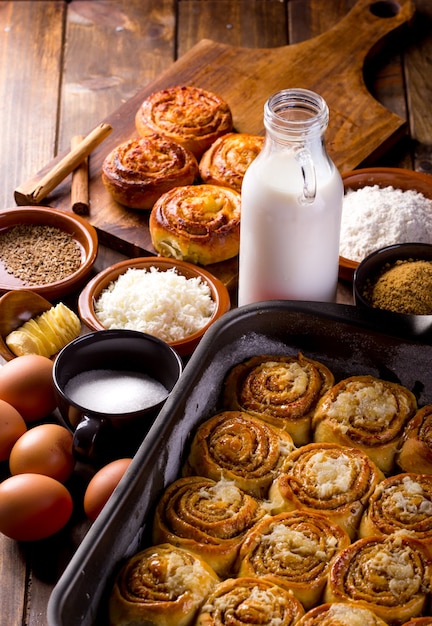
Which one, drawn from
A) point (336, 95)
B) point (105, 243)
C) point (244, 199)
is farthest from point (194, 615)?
point (336, 95)

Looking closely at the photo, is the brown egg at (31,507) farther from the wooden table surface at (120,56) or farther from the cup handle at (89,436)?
the wooden table surface at (120,56)

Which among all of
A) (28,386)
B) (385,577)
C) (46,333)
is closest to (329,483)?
(385,577)

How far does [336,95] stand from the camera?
2871 millimetres

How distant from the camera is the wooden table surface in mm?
2852

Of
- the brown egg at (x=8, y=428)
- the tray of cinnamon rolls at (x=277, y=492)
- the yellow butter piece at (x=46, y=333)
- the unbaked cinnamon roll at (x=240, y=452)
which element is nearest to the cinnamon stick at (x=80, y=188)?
the yellow butter piece at (x=46, y=333)

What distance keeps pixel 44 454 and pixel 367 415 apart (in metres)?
0.63

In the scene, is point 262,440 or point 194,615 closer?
point 194,615

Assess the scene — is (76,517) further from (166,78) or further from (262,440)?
(166,78)

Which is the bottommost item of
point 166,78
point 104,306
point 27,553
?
point 27,553

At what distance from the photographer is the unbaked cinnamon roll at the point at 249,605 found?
4.37 ft

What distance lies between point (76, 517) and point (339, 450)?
545 mm

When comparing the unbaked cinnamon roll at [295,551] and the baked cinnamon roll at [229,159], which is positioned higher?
the baked cinnamon roll at [229,159]

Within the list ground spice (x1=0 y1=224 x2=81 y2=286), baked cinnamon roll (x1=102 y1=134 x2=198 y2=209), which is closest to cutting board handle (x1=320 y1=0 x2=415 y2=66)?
baked cinnamon roll (x1=102 y1=134 x2=198 y2=209)

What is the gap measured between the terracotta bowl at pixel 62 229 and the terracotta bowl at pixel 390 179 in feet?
2.35
